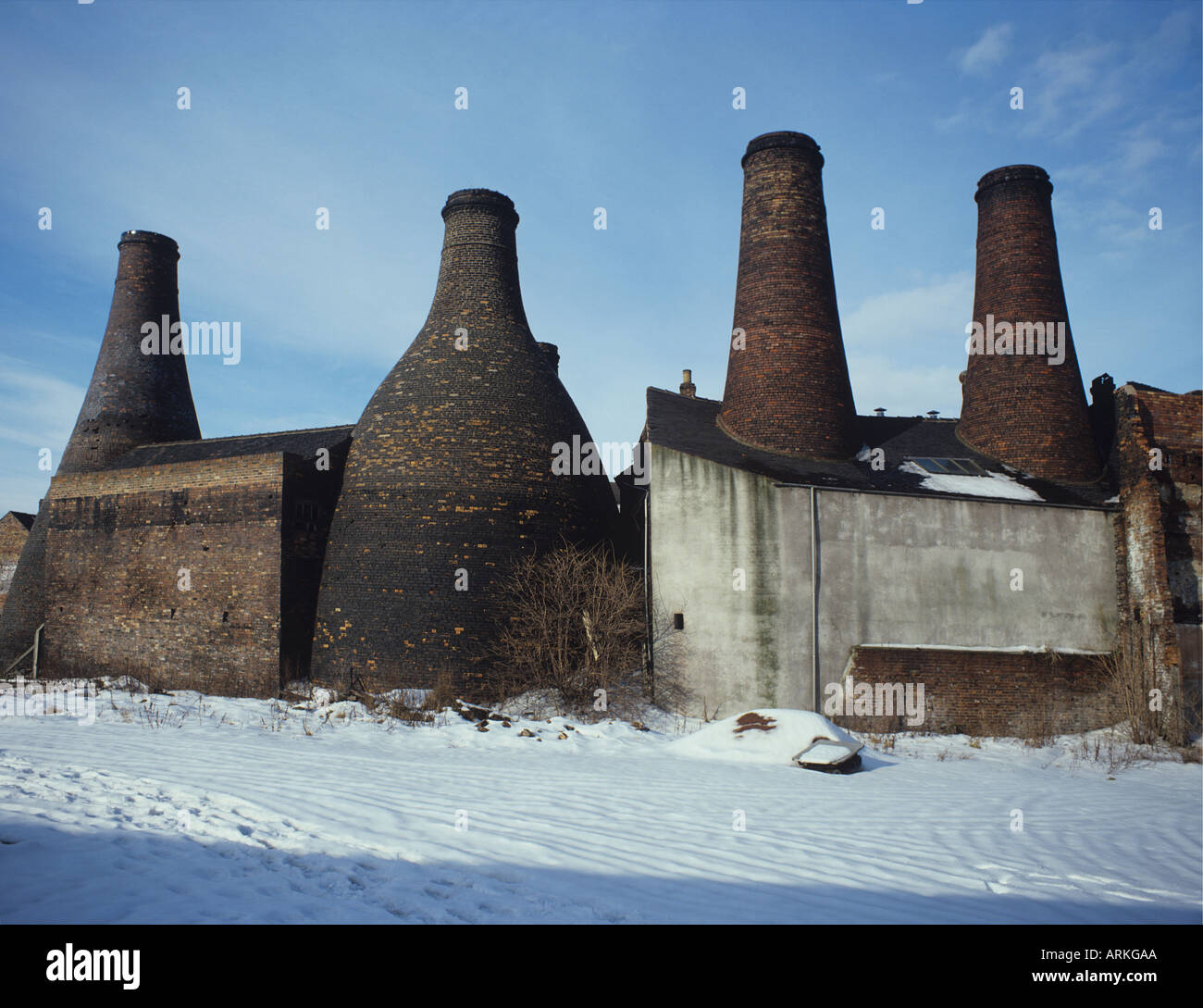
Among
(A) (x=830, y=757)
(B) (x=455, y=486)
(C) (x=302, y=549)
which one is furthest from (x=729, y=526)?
(C) (x=302, y=549)

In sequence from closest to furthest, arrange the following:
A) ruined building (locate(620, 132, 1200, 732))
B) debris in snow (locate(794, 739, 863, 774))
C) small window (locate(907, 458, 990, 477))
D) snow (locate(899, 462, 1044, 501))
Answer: debris in snow (locate(794, 739, 863, 774)) → ruined building (locate(620, 132, 1200, 732)) → snow (locate(899, 462, 1044, 501)) → small window (locate(907, 458, 990, 477))

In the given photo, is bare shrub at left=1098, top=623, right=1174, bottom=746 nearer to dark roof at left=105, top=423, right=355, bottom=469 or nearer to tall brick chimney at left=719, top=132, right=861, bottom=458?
tall brick chimney at left=719, top=132, right=861, bottom=458

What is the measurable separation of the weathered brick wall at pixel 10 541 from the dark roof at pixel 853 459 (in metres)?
25.2

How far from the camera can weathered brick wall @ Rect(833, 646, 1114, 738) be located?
44.5ft

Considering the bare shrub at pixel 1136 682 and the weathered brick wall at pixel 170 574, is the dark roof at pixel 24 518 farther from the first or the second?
the bare shrub at pixel 1136 682

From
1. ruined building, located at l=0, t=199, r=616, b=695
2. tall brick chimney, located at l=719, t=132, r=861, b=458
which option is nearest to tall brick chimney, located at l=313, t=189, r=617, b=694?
ruined building, located at l=0, t=199, r=616, b=695

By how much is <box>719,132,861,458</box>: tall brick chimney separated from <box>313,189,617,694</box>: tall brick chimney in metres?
3.66

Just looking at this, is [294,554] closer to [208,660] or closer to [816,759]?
[208,660]

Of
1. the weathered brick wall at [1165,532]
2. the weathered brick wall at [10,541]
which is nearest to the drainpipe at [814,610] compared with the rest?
the weathered brick wall at [1165,532]

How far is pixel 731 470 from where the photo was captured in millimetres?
14312
